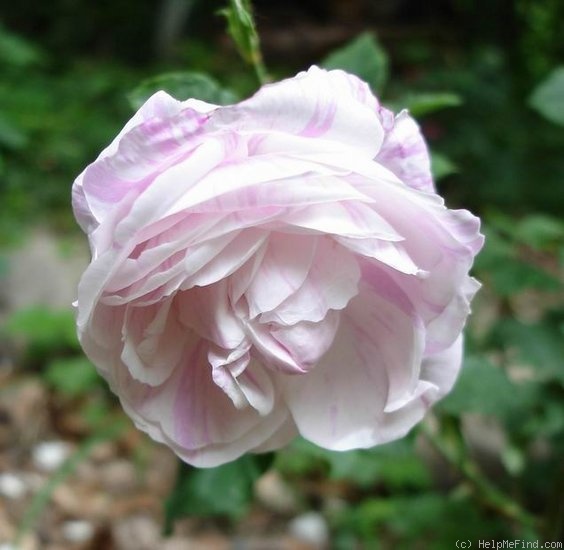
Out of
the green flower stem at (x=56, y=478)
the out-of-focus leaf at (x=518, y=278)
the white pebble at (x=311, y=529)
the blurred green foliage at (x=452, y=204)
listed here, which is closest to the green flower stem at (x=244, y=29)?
the blurred green foliage at (x=452, y=204)

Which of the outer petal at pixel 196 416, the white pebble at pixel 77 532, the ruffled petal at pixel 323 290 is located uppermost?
the ruffled petal at pixel 323 290

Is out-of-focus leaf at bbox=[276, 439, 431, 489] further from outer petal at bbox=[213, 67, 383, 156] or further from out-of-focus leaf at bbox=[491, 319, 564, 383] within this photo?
outer petal at bbox=[213, 67, 383, 156]

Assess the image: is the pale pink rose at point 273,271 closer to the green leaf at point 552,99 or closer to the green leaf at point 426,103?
the green leaf at point 426,103

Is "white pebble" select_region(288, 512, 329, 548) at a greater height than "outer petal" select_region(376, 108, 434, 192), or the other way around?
"outer petal" select_region(376, 108, 434, 192)

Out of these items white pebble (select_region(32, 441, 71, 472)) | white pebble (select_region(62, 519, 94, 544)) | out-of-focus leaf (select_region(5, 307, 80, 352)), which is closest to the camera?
white pebble (select_region(62, 519, 94, 544))

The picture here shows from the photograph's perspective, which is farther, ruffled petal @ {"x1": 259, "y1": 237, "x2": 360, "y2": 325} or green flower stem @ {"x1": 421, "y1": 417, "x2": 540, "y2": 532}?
green flower stem @ {"x1": 421, "y1": 417, "x2": 540, "y2": 532}

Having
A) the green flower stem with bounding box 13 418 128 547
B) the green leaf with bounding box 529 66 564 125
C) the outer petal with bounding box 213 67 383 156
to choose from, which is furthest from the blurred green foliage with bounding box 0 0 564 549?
the green flower stem with bounding box 13 418 128 547

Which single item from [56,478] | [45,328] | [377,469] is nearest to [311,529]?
[377,469]
